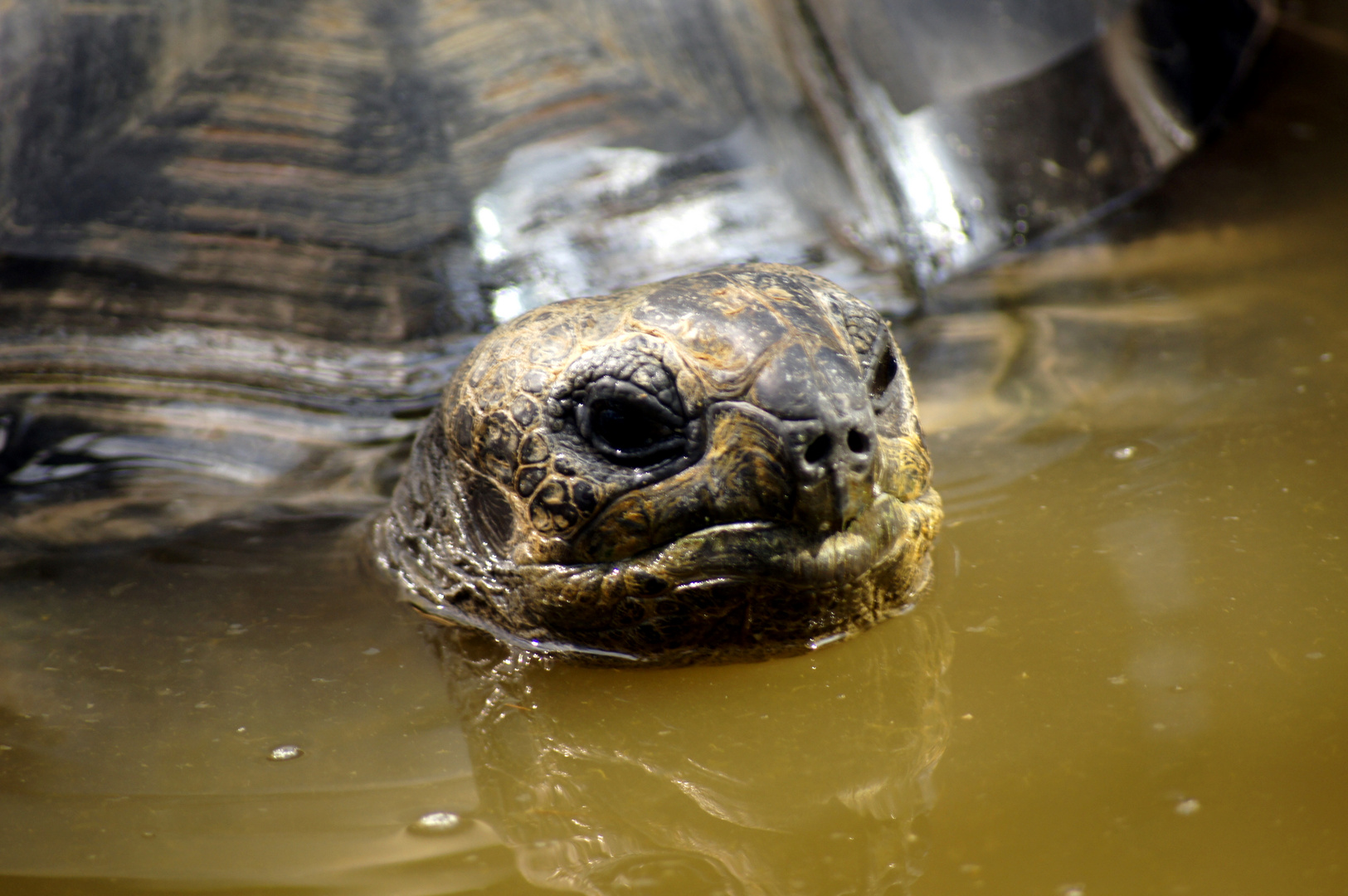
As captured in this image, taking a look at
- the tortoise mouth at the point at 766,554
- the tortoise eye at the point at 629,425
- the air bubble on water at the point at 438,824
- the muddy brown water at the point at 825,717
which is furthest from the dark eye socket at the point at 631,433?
the air bubble on water at the point at 438,824

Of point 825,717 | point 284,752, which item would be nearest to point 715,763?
point 825,717

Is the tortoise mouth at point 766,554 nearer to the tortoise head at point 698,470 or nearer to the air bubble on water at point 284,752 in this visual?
the tortoise head at point 698,470

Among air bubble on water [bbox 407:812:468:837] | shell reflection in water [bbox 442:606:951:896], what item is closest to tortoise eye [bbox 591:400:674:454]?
shell reflection in water [bbox 442:606:951:896]

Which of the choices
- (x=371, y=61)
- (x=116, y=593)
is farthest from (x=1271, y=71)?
(x=116, y=593)

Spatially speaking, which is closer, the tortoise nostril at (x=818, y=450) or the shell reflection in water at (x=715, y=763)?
the shell reflection in water at (x=715, y=763)

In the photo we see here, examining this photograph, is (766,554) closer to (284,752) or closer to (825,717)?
(825,717)

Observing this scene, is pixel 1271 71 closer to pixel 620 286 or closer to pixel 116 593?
pixel 620 286

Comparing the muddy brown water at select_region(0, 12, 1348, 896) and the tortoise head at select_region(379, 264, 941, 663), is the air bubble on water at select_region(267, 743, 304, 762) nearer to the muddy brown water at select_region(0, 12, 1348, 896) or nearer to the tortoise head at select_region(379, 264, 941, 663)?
the muddy brown water at select_region(0, 12, 1348, 896)

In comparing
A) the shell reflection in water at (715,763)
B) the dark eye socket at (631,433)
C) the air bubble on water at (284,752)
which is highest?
the dark eye socket at (631,433)
